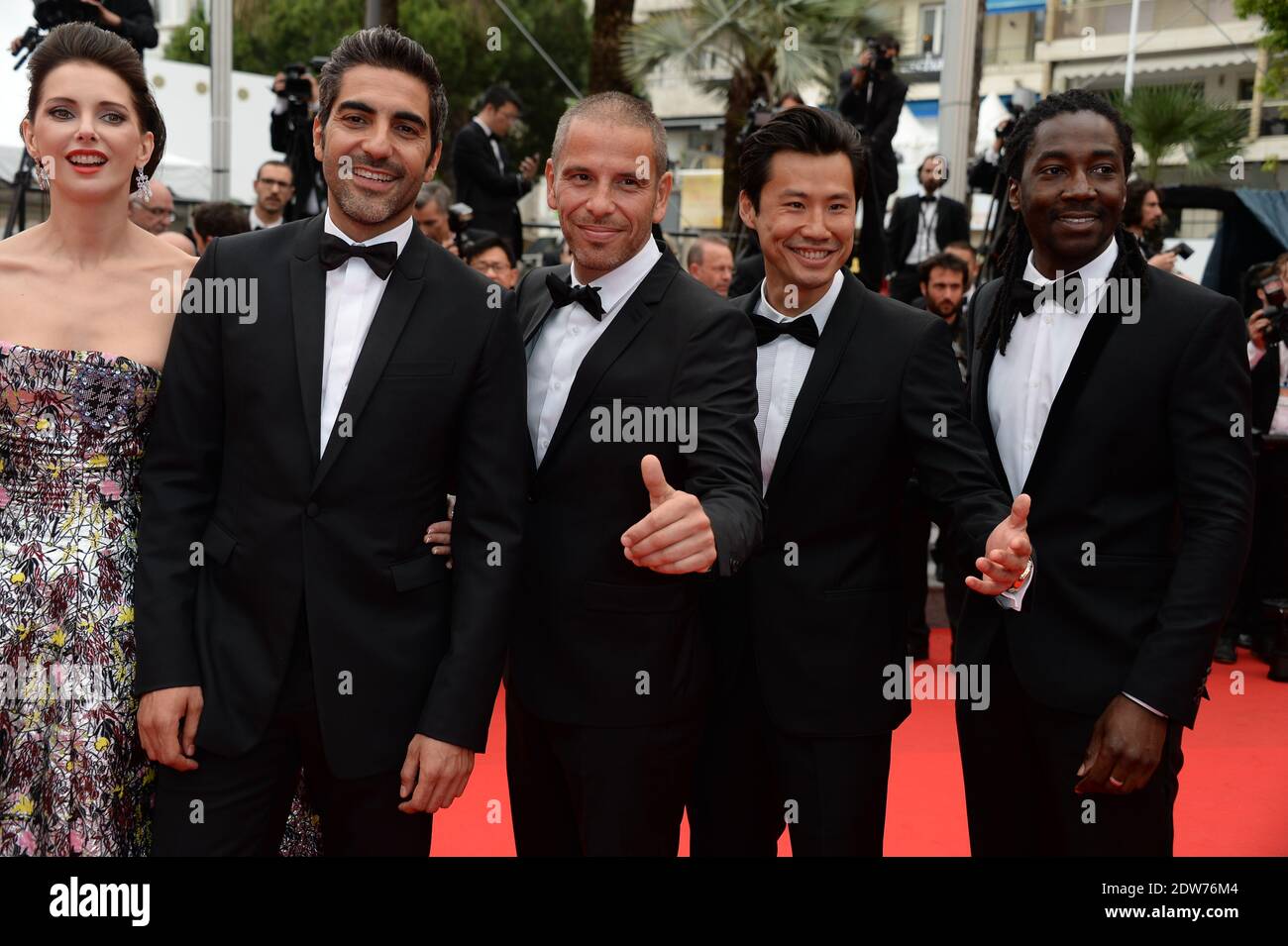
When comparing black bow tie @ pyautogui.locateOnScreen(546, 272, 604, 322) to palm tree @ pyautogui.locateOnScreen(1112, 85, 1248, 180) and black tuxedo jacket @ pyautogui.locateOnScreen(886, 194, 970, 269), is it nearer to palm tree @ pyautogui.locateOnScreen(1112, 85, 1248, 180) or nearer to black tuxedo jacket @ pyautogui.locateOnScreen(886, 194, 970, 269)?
black tuxedo jacket @ pyautogui.locateOnScreen(886, 194, 970, 269)

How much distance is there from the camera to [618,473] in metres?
2.28

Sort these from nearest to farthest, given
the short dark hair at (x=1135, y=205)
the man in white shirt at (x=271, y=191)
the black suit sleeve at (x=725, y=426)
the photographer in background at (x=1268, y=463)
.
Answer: the black suit sleeve at (x=725, y=426)
the photographer in background at (x=1268, y=463)
the short dark hair at (x=1135, y=205)
the man in white shirt at (x=271, y=191)

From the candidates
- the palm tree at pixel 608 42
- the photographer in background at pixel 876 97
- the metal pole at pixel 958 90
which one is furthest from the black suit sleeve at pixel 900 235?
the palm tree at pixel 608 42

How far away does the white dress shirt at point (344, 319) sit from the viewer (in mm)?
2131

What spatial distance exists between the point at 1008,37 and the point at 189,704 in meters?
30.7

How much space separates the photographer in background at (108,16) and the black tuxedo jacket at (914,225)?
448 cm

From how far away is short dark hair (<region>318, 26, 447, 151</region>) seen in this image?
7.23 feet

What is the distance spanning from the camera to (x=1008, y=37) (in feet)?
95.7

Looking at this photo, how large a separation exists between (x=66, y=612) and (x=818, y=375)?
1514 mm

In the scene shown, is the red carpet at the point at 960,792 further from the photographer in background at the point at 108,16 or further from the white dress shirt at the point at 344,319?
the photographer in background at the point at 108,16

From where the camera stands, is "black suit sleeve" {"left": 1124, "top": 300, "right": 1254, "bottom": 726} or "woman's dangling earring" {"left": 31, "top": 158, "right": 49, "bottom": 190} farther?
"woman's dangling earring" {"left": 31, "top": 158, "right": 49, "bottom": 190}

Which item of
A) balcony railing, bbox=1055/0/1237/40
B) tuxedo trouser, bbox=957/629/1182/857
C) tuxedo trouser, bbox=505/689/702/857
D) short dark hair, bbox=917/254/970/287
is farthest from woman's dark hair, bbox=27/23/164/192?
balcony railing, bbox=1055/0/1237/40
